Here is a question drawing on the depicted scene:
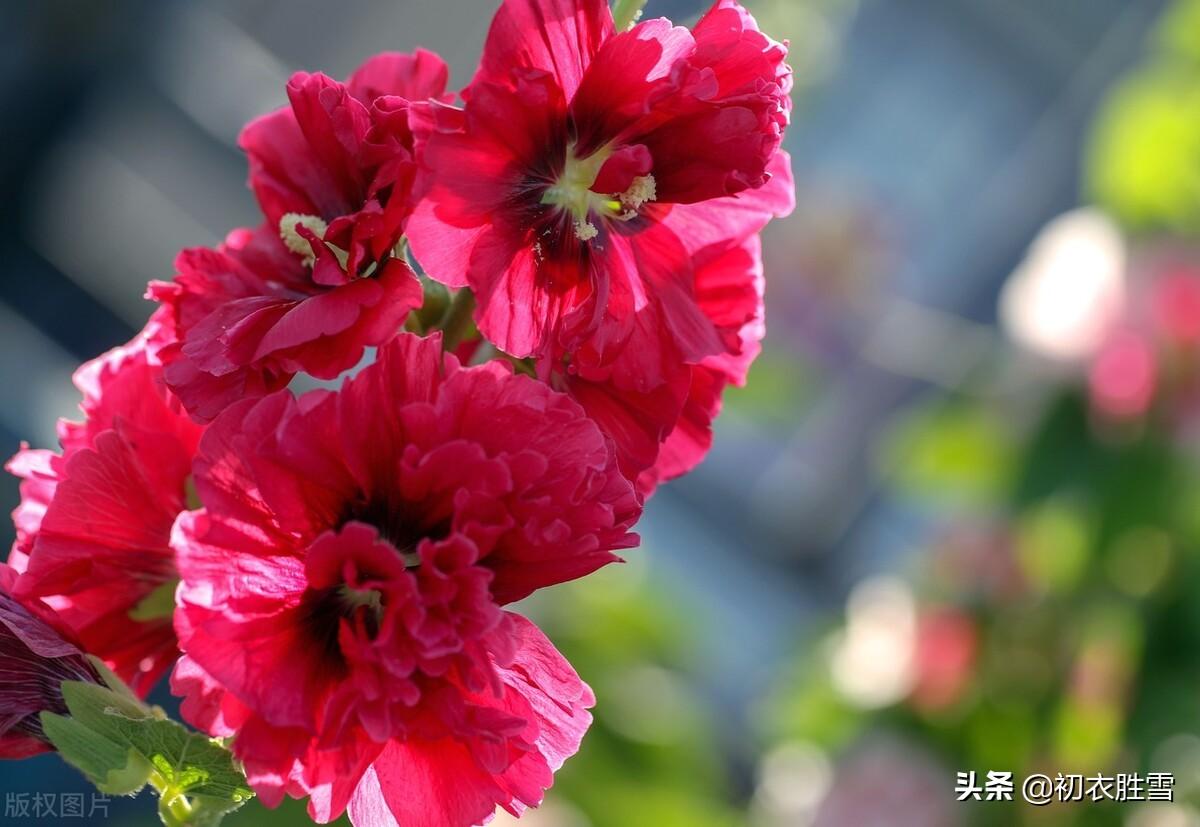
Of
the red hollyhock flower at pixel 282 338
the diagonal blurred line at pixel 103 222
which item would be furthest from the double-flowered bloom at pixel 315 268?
the diagonal blurred line at pixel 103 222

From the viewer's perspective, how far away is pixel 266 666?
271 millimetres

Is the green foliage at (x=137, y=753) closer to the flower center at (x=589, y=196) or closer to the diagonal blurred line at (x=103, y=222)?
the flower center at (x=589, y=196)

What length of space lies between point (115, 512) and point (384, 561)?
0.10 meters

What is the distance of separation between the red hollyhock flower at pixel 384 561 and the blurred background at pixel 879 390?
25 centimetres

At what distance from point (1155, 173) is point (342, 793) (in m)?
0.85

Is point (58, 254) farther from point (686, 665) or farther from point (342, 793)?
point (342, 793)

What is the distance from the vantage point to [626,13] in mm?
332

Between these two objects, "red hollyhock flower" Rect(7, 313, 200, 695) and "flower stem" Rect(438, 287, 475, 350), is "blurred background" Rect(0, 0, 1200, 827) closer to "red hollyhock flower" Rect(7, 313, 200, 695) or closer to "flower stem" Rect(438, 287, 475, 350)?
"red hollyhock flower" Rect(7, 313, 200, 695)

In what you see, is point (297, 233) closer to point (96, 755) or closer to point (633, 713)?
point (96, 755)

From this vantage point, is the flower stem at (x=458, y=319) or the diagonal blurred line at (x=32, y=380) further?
the diagonal blurred line at (x=32, y=380)

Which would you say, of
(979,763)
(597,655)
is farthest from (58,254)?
(979,763)

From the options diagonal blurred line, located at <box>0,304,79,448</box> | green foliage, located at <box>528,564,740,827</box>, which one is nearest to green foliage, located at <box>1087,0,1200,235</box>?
green foliage, located at <box>528,564,740,827</box>

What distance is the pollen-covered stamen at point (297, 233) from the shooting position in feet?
1.08

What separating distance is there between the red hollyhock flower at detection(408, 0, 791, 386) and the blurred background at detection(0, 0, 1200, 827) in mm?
301
